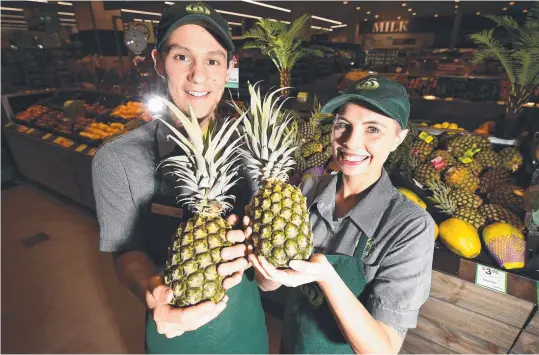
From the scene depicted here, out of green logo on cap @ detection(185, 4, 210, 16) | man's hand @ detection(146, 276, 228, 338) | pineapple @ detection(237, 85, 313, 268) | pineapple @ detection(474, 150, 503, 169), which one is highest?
green logo on cap @ detection(185, 4, 210, 16)

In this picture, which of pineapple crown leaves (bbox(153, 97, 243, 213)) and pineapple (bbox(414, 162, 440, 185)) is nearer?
pineapple crown leaves (bbox(153, 97, 243, 213))

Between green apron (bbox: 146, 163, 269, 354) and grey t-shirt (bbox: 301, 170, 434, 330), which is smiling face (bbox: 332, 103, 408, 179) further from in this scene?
green apron (bbox: 146, 163, 269, 354)

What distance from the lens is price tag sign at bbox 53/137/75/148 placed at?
569 centimetres

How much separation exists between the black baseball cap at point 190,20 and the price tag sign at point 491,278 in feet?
8.42

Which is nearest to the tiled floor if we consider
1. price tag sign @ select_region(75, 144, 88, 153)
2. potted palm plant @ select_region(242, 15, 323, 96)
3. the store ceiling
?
price tag sign @ select_region(75, 144, 88, 153)

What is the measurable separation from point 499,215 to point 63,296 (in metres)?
5.33

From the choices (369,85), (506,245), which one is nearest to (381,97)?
(369,85)

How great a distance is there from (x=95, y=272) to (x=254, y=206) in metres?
4.06

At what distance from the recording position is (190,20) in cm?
169

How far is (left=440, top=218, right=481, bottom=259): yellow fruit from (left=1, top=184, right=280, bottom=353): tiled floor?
7.42 feet

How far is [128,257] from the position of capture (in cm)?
186

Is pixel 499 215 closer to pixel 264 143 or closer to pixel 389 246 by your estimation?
pixel 389 246

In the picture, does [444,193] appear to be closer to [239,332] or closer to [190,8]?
[239,332]

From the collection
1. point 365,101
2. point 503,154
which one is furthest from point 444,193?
point 365,101
